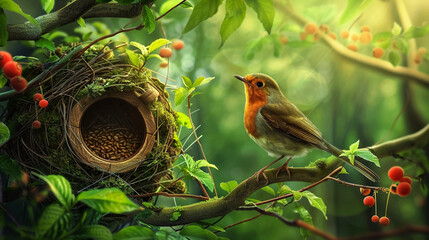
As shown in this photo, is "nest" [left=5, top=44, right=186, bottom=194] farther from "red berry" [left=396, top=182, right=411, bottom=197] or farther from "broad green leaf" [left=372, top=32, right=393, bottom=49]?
"broad green leaf" [left=372, top=32, right=393, bottom=49]

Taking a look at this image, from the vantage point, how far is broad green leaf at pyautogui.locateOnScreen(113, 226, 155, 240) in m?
1.16

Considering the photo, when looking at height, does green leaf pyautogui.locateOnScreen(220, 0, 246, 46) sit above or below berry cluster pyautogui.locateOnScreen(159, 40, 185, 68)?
above

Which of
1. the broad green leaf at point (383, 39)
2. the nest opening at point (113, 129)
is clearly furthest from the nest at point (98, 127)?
the broad green leaf at point (383, 39)

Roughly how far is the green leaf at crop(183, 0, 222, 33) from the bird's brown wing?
22.2 inches

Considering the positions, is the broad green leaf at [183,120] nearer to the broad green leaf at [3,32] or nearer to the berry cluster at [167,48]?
the berry cluster at [167,48]

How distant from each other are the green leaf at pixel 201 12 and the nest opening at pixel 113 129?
518 mm

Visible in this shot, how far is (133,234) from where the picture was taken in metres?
1.19

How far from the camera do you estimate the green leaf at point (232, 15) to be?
1.25 m

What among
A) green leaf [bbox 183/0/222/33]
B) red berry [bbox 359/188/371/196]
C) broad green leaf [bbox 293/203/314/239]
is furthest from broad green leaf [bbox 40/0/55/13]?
red berry [bbox 359/188/371/196]

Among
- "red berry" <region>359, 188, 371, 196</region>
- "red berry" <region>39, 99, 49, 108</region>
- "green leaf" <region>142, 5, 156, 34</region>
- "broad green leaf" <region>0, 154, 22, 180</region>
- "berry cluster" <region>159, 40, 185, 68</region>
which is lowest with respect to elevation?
"red berry" <region>359, 188, 371, 196</region>

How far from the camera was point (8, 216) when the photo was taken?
4.05 ft

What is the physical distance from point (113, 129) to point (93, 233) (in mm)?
567

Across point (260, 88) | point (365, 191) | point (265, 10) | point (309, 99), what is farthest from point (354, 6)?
point (309, 99)

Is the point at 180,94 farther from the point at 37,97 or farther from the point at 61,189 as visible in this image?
the point at 61,189
